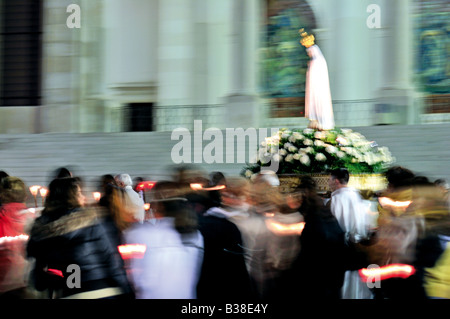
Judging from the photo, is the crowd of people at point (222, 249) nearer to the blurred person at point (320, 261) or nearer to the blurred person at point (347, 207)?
the blurred person at point (320, 261)

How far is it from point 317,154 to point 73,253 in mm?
5745

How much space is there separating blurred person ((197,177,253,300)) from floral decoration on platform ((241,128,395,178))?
468 cm

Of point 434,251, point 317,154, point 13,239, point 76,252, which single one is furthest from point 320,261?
point 317,154

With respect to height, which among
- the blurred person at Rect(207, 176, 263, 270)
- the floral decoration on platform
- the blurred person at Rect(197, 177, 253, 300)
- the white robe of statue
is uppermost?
the white robe of statue

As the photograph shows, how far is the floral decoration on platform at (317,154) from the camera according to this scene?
9.50m

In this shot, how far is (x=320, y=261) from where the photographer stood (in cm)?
484

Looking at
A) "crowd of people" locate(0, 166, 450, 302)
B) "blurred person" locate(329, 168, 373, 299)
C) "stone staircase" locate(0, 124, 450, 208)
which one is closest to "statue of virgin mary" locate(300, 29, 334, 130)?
"stone staircase" locate(0, 124, 450, 208)

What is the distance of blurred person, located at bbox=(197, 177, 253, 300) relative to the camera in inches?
185

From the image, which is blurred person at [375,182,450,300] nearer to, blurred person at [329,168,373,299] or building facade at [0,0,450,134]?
blurred person at [329,168,373,299]

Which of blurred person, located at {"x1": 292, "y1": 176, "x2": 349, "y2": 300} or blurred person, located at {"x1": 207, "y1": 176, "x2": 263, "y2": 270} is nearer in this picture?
blurred person, located at {"x1": 292, "y1": 176, "x2": 349, "y2": 300}

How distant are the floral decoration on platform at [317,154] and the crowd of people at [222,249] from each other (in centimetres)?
405

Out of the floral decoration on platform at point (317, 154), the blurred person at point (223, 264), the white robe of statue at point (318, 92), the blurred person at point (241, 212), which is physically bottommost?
the blurred person at point (223, 264)

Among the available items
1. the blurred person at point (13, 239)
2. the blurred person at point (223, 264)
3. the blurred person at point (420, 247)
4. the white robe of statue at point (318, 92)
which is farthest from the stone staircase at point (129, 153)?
the blurred person at point (420, 247)

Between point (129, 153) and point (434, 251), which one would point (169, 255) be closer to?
point (434, 251)
